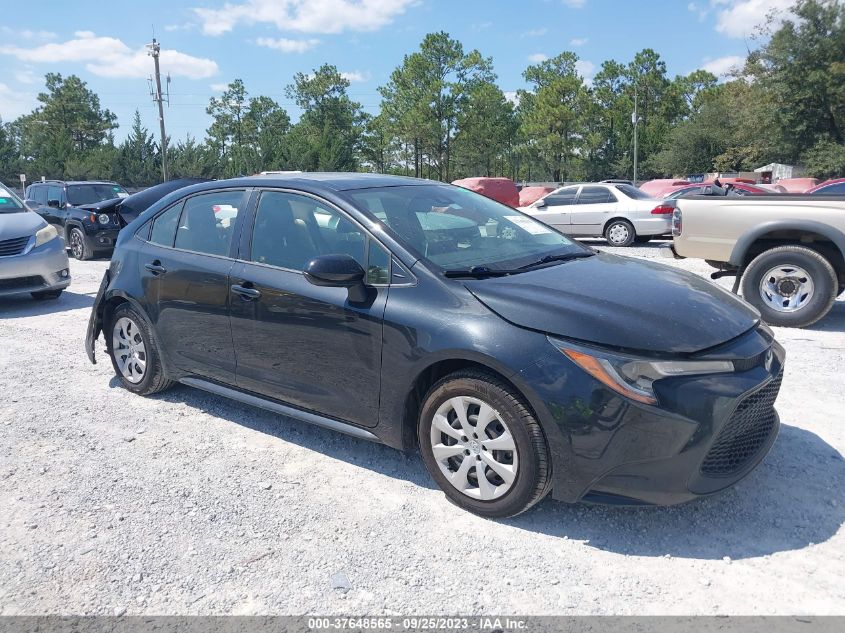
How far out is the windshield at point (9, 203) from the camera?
932cm

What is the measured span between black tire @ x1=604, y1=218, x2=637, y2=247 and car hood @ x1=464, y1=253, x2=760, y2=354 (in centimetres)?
1177

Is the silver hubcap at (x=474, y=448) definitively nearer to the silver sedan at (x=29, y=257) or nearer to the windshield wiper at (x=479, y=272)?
the windshield wiper at (x=479, y=272)

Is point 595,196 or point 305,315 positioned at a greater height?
point 595,196

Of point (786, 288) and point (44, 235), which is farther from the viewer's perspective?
point (44, 235)

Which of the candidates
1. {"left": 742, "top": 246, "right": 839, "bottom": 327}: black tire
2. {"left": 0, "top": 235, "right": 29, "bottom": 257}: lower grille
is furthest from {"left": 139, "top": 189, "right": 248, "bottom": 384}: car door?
{"left": 742, "top": 246, "right": 839, "bottom": 327}: black tire

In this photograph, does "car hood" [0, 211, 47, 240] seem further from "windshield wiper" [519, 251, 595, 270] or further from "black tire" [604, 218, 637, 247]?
"black tire" [604, 218, 637, 247]

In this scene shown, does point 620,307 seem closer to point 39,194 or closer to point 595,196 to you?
point 595,196

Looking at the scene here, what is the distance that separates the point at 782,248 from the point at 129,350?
242 inches

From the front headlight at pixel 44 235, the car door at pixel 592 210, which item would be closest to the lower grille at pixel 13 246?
the front headlight at pixel 44 235

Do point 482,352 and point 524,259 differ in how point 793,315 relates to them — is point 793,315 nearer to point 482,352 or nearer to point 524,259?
point 524,259

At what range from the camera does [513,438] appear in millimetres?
3033

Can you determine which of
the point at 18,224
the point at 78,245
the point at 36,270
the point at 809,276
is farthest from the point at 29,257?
the point at 809,276

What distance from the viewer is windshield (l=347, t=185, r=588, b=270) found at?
3.65m

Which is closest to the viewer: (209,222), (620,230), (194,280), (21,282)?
(194,280)
